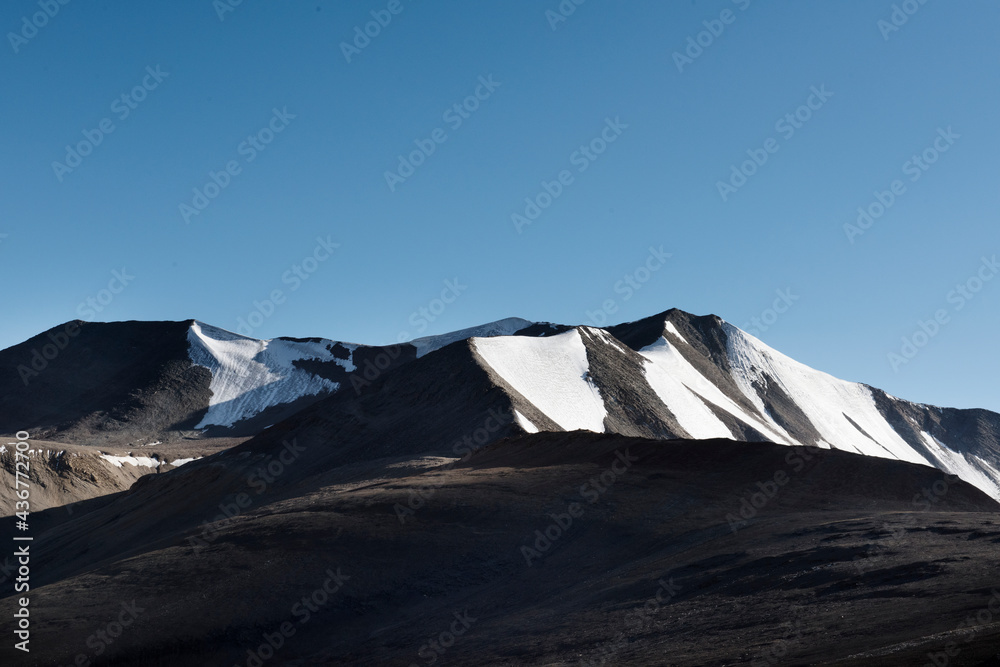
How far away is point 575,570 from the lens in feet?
75.8

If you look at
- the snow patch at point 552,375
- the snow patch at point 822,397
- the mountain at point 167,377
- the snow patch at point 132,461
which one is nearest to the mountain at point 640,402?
the snow patch at point 552,375

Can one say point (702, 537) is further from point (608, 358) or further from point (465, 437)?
point (608, 358)

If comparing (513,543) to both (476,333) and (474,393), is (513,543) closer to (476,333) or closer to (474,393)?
(474,393)

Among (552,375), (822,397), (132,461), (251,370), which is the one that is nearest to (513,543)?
(552,375)

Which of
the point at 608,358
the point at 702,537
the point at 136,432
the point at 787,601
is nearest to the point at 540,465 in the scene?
the point at 702,537

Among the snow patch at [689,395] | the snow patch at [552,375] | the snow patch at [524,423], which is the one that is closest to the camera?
the snow patch at [524,423]

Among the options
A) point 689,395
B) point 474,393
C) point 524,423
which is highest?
point 474,393

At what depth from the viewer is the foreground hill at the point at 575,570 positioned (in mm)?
14281

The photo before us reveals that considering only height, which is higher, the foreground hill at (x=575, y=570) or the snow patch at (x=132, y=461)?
the snow patch at (x=132, y=461)

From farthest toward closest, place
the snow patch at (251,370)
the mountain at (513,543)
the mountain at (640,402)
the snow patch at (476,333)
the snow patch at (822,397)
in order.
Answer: the snow patch at (476,333), the snow patch at (251,370), the snow patch at (822,397), the mountain at (640,402), the mountain at (513,543)

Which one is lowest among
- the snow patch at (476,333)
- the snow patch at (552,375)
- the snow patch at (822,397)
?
the snow patch at (822,397)

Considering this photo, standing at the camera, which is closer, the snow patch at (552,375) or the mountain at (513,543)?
the mountain at (513,543)

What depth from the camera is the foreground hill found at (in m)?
14.3

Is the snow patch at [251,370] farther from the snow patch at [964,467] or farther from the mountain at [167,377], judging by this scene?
the snow patch at [964,467]
